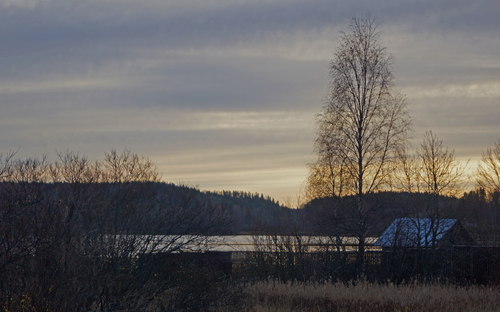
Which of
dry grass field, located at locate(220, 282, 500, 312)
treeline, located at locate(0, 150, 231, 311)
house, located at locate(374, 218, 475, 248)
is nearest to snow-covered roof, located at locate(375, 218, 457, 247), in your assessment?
house, located at locate(374, 218, 475, 248)

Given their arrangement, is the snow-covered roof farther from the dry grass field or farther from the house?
the dry grass field

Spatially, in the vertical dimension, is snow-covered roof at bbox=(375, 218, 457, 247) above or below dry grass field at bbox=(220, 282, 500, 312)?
above

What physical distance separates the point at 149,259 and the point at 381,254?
11.7m

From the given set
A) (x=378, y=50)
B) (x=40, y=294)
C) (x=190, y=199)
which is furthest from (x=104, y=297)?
(x=378, y=50)

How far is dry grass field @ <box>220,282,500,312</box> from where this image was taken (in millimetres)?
12670

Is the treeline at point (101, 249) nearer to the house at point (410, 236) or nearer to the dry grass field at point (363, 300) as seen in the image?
the dry grass field at point (363, 300)

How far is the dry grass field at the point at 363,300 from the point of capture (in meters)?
12.7

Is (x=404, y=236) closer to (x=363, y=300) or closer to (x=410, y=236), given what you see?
(x=410, y=236)

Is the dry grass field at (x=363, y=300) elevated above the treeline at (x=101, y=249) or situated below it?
below

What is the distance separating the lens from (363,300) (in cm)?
A: 1305

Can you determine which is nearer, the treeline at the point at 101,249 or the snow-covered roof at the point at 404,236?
the treeline at the point at 101,249

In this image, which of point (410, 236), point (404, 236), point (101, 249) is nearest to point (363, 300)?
point (101, 249)

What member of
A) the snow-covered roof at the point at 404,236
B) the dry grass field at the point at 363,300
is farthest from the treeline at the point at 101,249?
the snow-covered roof at the point at 404,236

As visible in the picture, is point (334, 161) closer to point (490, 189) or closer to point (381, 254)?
point (381, 254)
